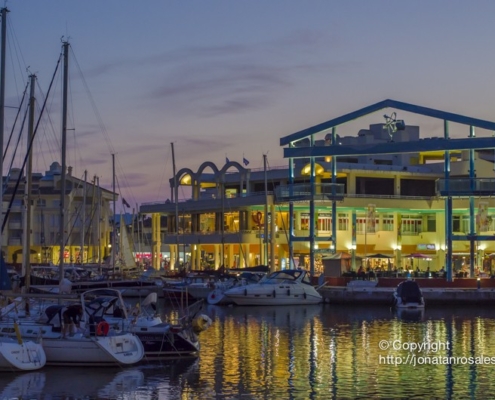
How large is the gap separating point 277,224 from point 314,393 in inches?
2551

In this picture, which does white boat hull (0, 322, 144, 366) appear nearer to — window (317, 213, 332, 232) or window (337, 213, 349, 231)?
window (317, 213, 332, 232)

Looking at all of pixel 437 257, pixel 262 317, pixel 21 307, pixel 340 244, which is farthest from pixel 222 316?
pixel 437 257

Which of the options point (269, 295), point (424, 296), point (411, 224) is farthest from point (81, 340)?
point (411, 224)

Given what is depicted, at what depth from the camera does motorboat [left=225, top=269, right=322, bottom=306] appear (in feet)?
235

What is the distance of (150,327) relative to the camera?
39.6 m

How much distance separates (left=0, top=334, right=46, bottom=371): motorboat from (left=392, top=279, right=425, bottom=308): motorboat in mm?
36308

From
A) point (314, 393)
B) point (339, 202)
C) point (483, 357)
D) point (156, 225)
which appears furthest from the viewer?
point (156, 225)

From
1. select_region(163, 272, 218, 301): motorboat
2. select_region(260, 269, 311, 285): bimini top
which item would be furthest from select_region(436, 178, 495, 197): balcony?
select_region(163, 272, 218, 301): motorboat

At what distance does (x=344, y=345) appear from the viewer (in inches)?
1828

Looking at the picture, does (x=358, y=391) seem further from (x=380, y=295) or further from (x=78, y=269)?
(x=78, y=269)

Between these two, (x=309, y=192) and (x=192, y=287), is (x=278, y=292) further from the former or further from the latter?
(x=309, y=192)

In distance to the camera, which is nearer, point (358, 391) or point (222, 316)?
point (358, 391)

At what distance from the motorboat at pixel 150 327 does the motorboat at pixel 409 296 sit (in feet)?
98.4

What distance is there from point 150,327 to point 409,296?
106 feet
